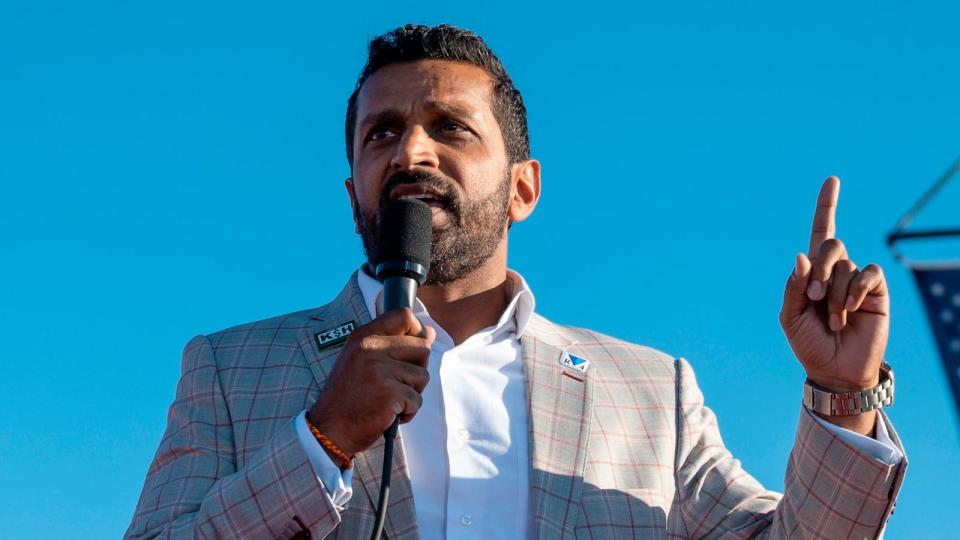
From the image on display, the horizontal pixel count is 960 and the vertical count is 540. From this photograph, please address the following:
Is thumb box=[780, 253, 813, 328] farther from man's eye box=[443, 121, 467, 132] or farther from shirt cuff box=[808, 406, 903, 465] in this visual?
man's eye box=[443, 121, 467, 132]

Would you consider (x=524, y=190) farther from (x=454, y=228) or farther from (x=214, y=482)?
(x=214, y=482)

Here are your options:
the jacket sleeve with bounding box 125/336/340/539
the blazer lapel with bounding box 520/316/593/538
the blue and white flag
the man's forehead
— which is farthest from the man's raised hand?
the man's forehead

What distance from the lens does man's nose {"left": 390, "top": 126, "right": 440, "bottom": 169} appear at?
15.9 ft

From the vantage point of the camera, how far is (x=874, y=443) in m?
4.01

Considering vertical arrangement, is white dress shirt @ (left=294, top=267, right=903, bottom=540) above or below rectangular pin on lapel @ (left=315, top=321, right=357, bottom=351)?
below

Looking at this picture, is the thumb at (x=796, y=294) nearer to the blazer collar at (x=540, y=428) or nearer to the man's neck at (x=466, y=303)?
the blazer collar at (x=540, y=428)

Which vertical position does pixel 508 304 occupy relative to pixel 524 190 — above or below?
below

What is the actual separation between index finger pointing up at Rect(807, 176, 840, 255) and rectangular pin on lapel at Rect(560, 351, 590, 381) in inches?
45.7

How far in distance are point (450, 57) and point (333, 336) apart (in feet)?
5.21

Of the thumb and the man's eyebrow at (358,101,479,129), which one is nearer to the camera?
the thumb

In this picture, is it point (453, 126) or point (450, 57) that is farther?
point (450, 57)

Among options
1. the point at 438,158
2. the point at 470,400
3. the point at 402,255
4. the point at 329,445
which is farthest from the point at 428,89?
the point at 329,445

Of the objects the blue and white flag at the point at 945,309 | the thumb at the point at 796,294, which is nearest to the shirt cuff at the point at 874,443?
the thumb at the point at 796,294

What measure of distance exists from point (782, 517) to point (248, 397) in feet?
6.69
